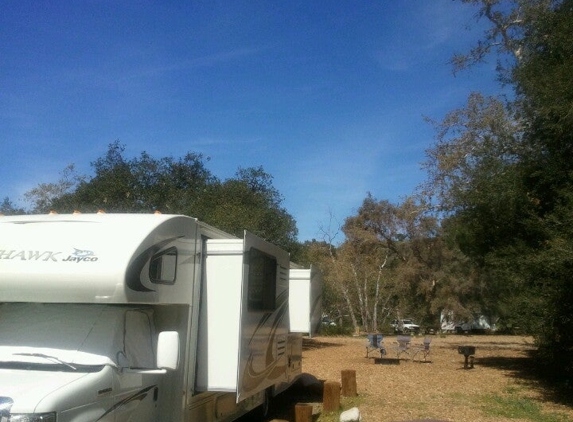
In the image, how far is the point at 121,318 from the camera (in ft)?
17.8

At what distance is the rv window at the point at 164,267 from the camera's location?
5578 millimetres

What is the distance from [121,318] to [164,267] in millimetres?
644

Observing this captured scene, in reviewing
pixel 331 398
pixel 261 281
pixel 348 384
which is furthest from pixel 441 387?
pixel 261 281

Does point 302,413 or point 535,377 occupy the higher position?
point 535,377

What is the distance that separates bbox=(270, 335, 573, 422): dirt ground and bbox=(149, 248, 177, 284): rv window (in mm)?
5502

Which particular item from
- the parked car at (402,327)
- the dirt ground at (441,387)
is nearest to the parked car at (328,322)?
the parked car at (402,327)

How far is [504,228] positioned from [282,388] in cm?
879

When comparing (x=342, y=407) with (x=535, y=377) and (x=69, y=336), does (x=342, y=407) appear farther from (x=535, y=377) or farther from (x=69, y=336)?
(x=535, y=377)

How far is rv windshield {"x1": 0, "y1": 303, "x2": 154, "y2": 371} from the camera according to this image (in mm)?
4973

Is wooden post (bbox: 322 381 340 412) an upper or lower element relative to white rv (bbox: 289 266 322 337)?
lower

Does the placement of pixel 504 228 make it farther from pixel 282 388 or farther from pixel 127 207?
pixel 127 207

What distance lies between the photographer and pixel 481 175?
651 inches

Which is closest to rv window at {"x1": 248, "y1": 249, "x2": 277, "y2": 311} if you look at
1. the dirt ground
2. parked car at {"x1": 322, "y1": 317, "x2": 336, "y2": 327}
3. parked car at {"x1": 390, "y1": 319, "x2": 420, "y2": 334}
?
the dirt ground

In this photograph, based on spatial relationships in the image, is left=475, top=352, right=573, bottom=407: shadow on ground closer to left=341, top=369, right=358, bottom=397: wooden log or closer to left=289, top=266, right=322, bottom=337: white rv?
left=341, top=369, right=358, bottom=397: wooden log
